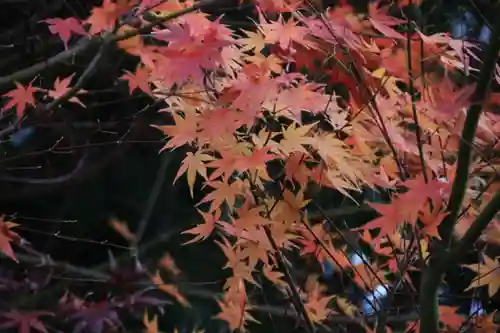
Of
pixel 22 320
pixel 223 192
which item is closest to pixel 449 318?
pixel 223 192

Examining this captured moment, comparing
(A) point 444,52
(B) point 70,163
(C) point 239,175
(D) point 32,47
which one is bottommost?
(B) point 70,163

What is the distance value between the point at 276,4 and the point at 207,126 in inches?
16.0

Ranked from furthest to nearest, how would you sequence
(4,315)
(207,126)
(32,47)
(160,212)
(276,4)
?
1. (160,212)
2. (32,47)
3. (4,315)
4. (276,4)
5. (207,126)

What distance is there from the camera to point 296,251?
3232mm

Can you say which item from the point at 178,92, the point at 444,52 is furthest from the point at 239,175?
the point at 444,52

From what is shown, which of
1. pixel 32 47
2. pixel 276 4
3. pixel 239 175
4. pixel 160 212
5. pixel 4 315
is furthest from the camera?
pixel 160 212

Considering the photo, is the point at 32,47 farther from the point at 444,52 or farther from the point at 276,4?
the point at 444,52

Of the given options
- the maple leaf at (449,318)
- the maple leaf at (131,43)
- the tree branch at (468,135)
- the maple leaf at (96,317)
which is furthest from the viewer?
the maple leaf at (96,317)

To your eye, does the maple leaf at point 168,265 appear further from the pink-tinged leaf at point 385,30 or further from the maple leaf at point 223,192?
the pink-tinged leaf at point 385,30

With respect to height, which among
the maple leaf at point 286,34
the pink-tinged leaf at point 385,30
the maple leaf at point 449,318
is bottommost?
the maple leaf at point 449,318

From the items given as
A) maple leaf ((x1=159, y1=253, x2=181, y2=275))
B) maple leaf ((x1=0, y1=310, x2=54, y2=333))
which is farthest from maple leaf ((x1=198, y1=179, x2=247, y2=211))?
maple leaf ((x1=159, y1=253, x2=181, y2=275))

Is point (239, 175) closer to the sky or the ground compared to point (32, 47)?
closer to the sky

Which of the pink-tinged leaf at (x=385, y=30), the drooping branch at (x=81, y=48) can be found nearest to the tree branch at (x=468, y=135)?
the pink-tinged leaf at (x=385, y=30)

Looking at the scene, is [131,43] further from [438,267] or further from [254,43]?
[438,267]
